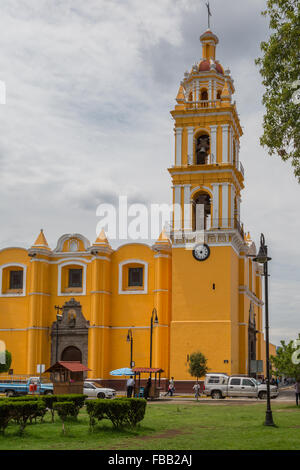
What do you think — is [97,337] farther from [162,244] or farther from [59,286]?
[162,244]

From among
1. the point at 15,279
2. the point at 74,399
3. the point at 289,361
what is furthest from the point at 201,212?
the point at 74,399

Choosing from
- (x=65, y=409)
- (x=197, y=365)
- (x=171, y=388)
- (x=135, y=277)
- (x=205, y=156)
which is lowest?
(x=171, y=388)

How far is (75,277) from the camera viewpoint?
43562 millimetres

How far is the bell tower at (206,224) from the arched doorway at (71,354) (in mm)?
6889

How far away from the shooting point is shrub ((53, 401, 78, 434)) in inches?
691

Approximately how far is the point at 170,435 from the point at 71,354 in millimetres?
27009

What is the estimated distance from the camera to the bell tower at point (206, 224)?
38.9 m

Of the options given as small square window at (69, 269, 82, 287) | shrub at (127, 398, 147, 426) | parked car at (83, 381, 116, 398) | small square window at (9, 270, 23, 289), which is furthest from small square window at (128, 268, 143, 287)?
shrub at (127, 398, 147, 426)

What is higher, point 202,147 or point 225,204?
point 202,147

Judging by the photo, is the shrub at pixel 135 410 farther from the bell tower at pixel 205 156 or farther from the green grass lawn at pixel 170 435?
the bell tower at pixel 205 156

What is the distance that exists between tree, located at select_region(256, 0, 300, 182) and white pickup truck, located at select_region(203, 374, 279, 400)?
20.3 meters

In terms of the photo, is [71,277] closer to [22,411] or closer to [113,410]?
[113,410]

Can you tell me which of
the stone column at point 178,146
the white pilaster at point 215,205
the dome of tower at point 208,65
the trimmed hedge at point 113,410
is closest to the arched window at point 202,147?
the stone column at point 178,146
